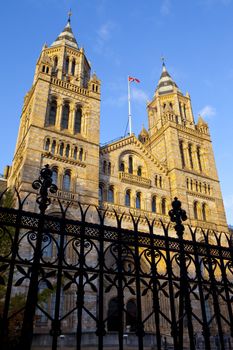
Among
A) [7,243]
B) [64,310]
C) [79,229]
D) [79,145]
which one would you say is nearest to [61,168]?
[79,145]

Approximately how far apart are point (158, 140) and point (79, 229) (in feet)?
96.4

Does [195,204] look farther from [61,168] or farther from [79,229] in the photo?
[79,229]

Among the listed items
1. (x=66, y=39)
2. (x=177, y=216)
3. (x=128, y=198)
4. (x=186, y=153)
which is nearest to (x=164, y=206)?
(x=128, y=198)

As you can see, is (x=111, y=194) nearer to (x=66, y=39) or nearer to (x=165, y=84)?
(x=66, y=39)

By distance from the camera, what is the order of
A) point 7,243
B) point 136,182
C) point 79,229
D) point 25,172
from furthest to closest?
point 136,182 < point 25,172 < point 7,243 < point 79,229

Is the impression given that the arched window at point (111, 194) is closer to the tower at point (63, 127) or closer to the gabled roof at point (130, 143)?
the tower at point (63, 127)

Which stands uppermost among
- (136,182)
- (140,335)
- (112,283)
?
(136,182)

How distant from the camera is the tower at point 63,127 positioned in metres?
22.2

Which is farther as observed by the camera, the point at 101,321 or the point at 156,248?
the point at 156,248

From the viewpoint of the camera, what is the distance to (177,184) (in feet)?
91.8

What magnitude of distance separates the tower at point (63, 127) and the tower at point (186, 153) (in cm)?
813

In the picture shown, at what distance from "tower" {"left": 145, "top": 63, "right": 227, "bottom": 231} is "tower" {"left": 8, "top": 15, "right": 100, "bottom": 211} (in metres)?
8.13

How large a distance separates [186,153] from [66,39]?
1726 cm

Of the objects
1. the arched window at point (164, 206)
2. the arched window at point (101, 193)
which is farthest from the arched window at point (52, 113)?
the arched window at point (164, 206)
